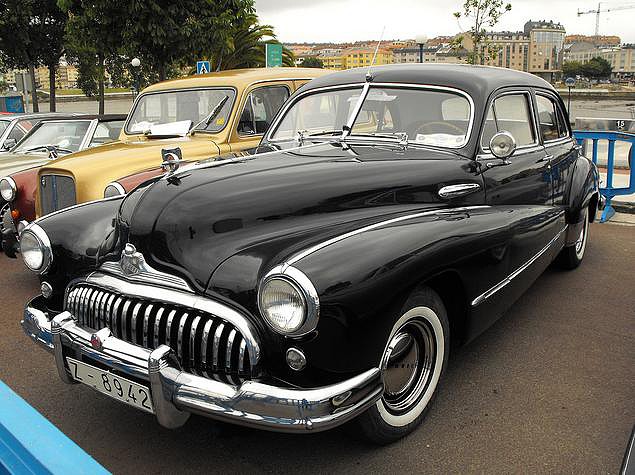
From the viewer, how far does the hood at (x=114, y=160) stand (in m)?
4.80

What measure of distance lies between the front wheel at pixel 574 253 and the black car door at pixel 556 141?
0.57m

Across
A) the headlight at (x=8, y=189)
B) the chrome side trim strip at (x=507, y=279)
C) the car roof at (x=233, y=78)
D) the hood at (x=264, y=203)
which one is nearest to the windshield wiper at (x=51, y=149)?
the headlight at (x=8, y=189)

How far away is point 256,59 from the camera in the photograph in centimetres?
2392

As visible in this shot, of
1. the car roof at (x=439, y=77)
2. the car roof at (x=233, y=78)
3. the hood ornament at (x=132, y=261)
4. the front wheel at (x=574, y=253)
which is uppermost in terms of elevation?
the car roof at (x=233, y=78)

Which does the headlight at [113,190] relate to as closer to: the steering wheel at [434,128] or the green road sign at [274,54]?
the steering wheel at [434,128]

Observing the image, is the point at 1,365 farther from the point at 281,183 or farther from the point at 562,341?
the point at 562,341

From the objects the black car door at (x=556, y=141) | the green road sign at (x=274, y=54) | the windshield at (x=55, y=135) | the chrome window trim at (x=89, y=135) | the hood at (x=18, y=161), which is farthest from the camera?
the green road sign at (x=274, y=54)

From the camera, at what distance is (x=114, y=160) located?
5035mm

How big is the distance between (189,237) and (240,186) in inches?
14.2

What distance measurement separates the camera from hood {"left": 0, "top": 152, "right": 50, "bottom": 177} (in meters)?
6.26

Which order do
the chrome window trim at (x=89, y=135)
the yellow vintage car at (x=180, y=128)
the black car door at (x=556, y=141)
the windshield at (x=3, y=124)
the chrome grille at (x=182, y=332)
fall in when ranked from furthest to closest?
the windshield at (x=3, y=124) → the chrome window trim at (x=89, y=135) → the yellow vintage car at (x=180, y=128) → the black car door at (x=556, y=141) → the chrome grille at (x=182, y=332)

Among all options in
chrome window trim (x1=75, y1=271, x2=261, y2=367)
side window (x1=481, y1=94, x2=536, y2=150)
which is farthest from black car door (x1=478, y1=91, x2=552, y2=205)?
chrome window trim (x1=75, y1=271, x2=261, y2=367)

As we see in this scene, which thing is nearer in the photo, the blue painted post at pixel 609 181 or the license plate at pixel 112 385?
the license plate at pixel 112 385

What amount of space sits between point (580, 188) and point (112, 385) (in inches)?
153
